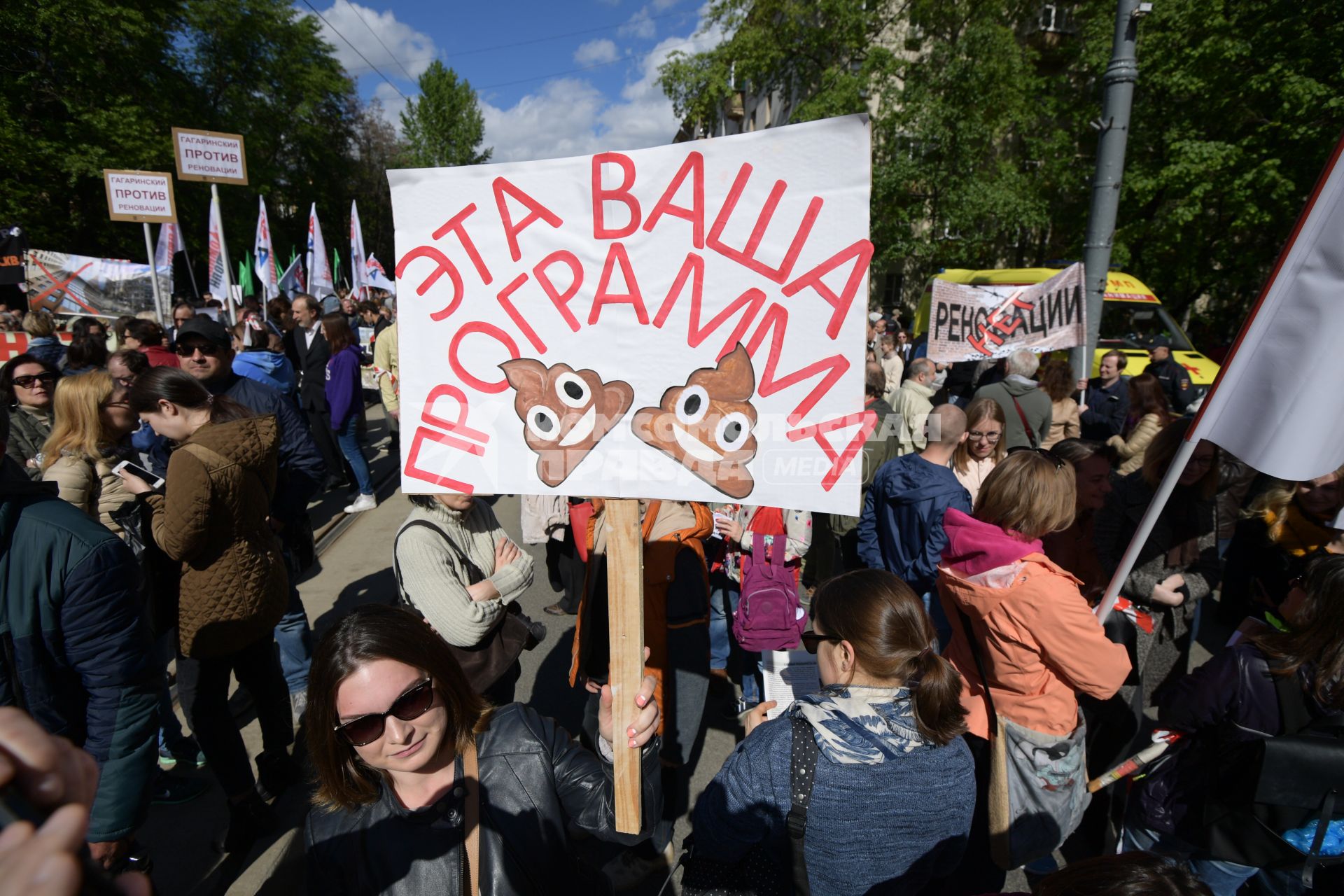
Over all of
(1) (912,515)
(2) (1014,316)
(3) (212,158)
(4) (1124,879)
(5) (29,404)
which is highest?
(3) (212,158)

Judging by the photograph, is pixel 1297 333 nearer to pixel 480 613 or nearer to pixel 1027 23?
pixel 480 613

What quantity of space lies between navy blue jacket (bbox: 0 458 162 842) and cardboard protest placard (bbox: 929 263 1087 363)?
5.48 metres

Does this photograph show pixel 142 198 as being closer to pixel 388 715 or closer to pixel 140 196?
pixel 140 196

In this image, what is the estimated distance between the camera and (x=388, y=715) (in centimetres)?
137

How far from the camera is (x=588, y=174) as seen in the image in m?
1.56

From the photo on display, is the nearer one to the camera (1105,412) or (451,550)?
(451,550)

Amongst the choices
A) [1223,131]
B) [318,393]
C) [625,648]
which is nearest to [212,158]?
[318,393]

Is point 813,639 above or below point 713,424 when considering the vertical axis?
below

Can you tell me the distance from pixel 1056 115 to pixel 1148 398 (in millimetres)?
15170

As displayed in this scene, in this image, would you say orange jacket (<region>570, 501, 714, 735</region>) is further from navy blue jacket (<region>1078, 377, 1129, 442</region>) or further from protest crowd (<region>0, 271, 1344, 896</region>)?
navy blue jacket (<region>1078, 377, 1129, 442</region>)

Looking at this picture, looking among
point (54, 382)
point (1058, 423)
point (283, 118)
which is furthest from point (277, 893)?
point (283, 118)

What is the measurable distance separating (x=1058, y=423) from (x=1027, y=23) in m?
20.0

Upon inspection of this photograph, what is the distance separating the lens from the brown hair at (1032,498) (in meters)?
2.21

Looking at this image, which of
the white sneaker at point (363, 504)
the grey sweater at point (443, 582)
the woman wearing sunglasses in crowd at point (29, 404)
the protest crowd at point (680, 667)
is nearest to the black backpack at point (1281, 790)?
the protest crowd at point (680, 667)
